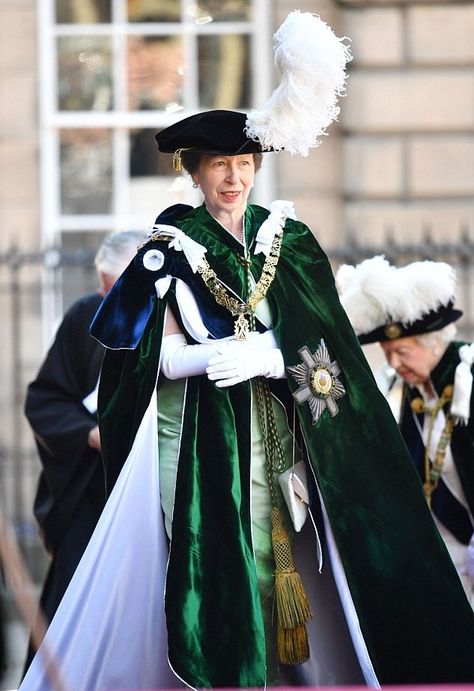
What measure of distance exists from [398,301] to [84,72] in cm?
457

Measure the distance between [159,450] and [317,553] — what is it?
553 millimetres

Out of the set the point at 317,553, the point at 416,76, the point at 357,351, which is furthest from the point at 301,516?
the point at 416,76

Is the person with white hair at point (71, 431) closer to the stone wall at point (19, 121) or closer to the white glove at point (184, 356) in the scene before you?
the white glove at point (184, 356)

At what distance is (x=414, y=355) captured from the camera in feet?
18.5

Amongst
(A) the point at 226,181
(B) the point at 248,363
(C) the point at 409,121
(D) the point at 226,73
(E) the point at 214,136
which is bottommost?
(B) the point at 248,363

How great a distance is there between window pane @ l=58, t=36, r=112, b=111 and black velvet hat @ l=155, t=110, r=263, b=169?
4929 millimetres

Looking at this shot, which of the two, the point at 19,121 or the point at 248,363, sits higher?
the point at 19,121

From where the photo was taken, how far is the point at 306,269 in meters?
4.91

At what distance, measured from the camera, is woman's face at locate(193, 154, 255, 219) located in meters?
4.84

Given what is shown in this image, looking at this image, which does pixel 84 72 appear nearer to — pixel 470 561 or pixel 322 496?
pixel 470 561

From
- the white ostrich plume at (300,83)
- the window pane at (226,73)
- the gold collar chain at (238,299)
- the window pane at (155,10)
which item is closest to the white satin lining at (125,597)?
the gold collar chain at (238,299)

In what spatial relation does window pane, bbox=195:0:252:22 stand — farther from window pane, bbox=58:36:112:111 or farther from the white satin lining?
the white satin lining

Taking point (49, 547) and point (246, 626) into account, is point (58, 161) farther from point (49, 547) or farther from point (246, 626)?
point (246, 626)

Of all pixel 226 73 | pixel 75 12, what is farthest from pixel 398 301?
pixel 75 12
